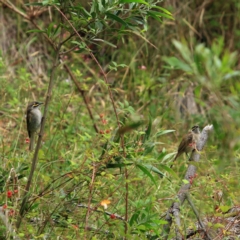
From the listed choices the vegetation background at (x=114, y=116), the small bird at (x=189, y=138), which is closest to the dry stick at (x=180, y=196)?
the vegetation background at (x=114, y=116)

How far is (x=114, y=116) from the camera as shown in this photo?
24.1 feet

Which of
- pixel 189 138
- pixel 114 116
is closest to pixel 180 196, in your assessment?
pixel 189 138

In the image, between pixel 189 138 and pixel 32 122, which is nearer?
pixel 189 138

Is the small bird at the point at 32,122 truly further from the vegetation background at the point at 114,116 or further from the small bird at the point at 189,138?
the small bird at the point at 189,138

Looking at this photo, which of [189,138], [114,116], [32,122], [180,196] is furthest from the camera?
[114,116]

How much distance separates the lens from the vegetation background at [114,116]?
136 inches

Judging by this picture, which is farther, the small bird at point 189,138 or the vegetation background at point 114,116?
the small bird at point 189,138

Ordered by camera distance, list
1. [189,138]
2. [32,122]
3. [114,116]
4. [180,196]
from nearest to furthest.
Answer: [180,196] → [189,138] → [32,122] → [114,116]

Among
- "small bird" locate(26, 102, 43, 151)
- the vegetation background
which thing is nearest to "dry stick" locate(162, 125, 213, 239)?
the vegetation background

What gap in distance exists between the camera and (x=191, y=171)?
408 cm

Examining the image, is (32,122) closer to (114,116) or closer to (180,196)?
(180,196)

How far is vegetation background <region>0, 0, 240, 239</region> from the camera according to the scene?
346 cm

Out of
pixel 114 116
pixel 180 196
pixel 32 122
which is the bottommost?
pixel 114 116

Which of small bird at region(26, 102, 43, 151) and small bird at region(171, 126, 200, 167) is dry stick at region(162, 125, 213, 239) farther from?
small bird at region(26, 102, 43, 151)
